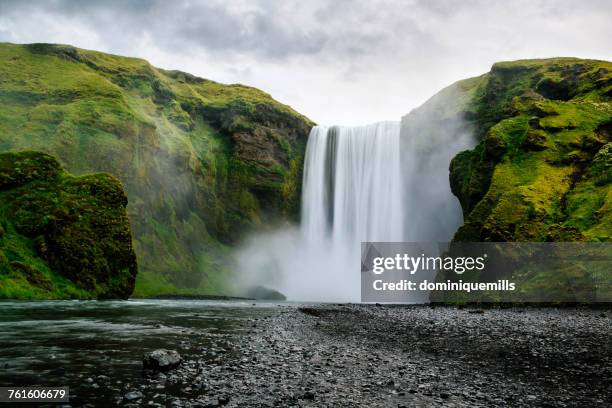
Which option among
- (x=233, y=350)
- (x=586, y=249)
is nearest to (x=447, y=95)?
(x=586, y=249)

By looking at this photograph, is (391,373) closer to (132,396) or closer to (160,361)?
(160,361)

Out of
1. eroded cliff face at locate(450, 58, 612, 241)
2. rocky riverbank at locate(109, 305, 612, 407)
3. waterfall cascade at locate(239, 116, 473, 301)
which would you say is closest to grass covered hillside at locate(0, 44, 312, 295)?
waterfall cascade at locate(239, 116, 473, 301)

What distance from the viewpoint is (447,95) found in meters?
93.0

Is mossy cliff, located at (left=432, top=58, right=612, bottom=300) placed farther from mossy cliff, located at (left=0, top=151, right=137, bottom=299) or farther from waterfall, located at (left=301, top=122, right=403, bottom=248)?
mossy cliff, located at (left=0, top=151, right=137, bottom=299)

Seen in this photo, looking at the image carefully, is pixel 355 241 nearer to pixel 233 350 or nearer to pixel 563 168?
pixel 563 168

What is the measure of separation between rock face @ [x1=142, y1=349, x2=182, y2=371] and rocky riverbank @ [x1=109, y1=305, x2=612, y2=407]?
293mm

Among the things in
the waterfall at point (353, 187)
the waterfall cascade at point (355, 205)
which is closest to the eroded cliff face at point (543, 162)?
the waterfall cascade at point (355, 205)

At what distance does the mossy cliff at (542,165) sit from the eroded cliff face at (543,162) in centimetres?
12

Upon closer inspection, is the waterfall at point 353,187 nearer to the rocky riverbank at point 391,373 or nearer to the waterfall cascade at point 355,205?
the waterfall cascade at point 355,205

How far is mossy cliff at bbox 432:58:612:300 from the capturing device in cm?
4459

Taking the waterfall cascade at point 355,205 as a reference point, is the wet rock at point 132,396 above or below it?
below

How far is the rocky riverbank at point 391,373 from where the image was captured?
26.5 ft

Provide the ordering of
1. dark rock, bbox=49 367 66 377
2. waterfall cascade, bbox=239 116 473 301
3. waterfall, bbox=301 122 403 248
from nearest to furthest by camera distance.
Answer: dark rock, bbox=49 367 66 377, waterfall cascade, bbox=239 116 473 301, waterfall, bbox=301 122 403 248

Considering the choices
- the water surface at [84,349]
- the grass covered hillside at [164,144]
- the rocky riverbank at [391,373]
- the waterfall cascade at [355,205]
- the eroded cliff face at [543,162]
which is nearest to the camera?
the rocky riverbank at [391,373]
